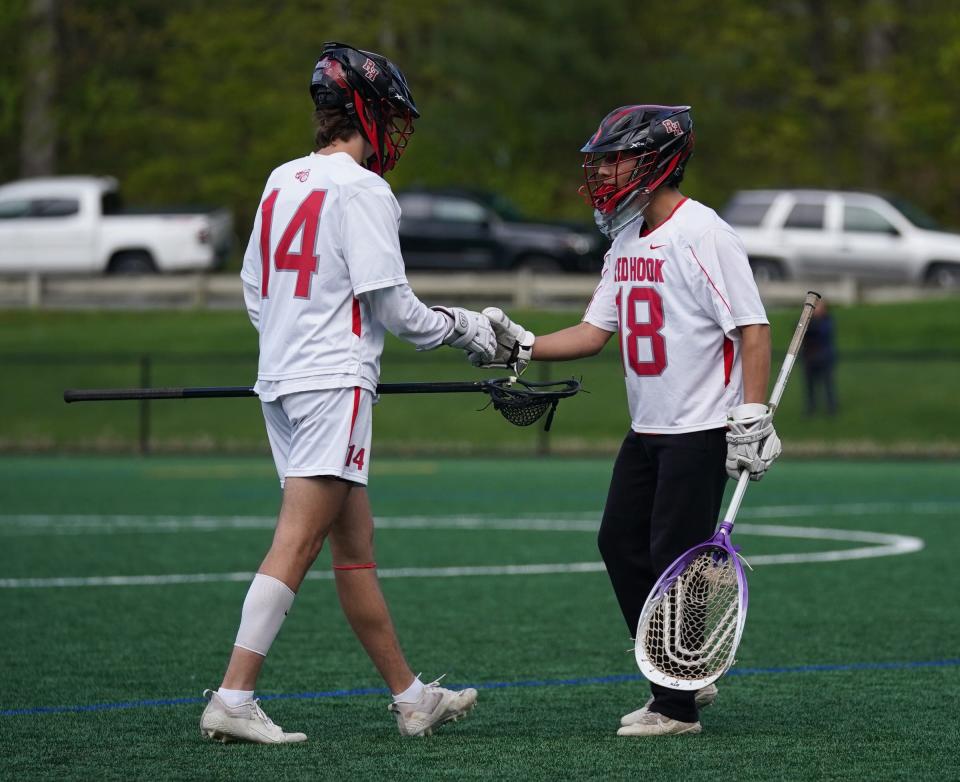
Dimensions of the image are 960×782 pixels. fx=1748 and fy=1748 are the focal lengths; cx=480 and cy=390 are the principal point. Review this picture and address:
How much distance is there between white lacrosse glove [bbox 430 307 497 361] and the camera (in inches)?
231

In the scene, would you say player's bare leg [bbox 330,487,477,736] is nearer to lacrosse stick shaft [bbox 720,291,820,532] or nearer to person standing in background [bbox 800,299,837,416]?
lacrosse stick shaft [bbox 720,291,820,532]

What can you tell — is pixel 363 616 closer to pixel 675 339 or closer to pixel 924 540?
pixel 675 339

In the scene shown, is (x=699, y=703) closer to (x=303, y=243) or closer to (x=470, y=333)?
(x=470, y=333)

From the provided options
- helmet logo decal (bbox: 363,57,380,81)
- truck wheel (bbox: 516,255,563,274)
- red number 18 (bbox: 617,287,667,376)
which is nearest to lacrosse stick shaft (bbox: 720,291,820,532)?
red number 18 (bbox: 617,287,667,376)

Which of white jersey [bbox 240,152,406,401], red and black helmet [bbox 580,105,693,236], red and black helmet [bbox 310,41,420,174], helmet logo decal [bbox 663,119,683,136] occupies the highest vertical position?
red and black helmet [bbox 310,41,420,174]

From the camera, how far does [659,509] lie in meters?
6.03

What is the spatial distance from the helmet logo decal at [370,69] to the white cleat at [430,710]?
2065 mm

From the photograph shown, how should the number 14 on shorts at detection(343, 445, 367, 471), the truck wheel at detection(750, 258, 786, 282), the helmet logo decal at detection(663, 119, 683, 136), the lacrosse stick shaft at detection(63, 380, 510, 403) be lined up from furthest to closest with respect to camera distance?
the truck wheel at detection(750, 258, 786, 282)
the helmet logo decal at detection(663, 119, 683, 136)
the lacrosse stick shaft at detection(63, 380, 510, 403)
the number 14 on shorts at detection(343, 445, 367, 471)

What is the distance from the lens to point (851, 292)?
91.9 ft

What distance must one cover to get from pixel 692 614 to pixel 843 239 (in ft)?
78.1

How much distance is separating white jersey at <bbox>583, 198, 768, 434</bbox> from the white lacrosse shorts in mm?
962

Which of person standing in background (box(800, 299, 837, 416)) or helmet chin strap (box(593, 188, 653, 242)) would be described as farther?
person standing in background (box(800, 299, 837, 416))

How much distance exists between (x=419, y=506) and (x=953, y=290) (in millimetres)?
16029

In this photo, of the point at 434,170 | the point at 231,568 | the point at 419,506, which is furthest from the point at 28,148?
the point at 231,568
